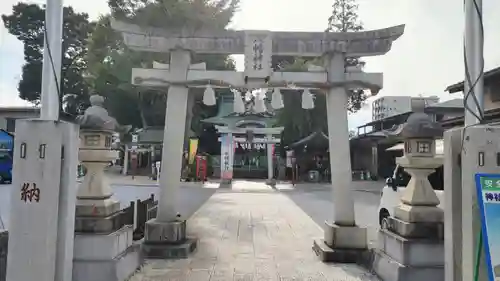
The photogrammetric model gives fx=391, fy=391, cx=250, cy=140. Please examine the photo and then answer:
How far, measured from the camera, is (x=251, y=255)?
22.5 feet

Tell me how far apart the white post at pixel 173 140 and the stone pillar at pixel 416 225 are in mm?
3445

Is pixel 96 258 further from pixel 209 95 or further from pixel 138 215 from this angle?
pixel 209 95

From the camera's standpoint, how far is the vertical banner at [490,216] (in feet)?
9.60

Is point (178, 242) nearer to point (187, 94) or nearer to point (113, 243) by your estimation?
point (113, 243)

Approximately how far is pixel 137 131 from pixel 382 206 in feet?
86.6

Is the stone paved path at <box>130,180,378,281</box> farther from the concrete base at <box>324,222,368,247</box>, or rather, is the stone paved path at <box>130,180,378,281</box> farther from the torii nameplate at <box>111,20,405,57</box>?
the torii nameplate at <box>111,20,405,57</box>

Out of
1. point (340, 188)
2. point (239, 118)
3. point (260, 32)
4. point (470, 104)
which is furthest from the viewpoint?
point (239, 118)

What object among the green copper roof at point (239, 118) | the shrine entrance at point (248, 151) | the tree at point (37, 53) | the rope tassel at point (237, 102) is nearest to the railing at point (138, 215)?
the rope tassel at point (237, 102)

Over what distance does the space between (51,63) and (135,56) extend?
26.5 metres

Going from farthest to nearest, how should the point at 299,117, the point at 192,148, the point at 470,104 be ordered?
the point at 299,117
the point at 192,148
the point at 470,104

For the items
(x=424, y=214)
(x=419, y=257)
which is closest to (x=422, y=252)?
(x=419, y=257)

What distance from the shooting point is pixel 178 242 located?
6.65 meters

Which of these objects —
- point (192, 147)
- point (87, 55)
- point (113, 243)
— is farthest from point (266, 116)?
point (113, 243)

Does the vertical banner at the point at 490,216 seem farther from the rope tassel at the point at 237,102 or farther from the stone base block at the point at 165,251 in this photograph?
the rope tassel at the point at 237,102
